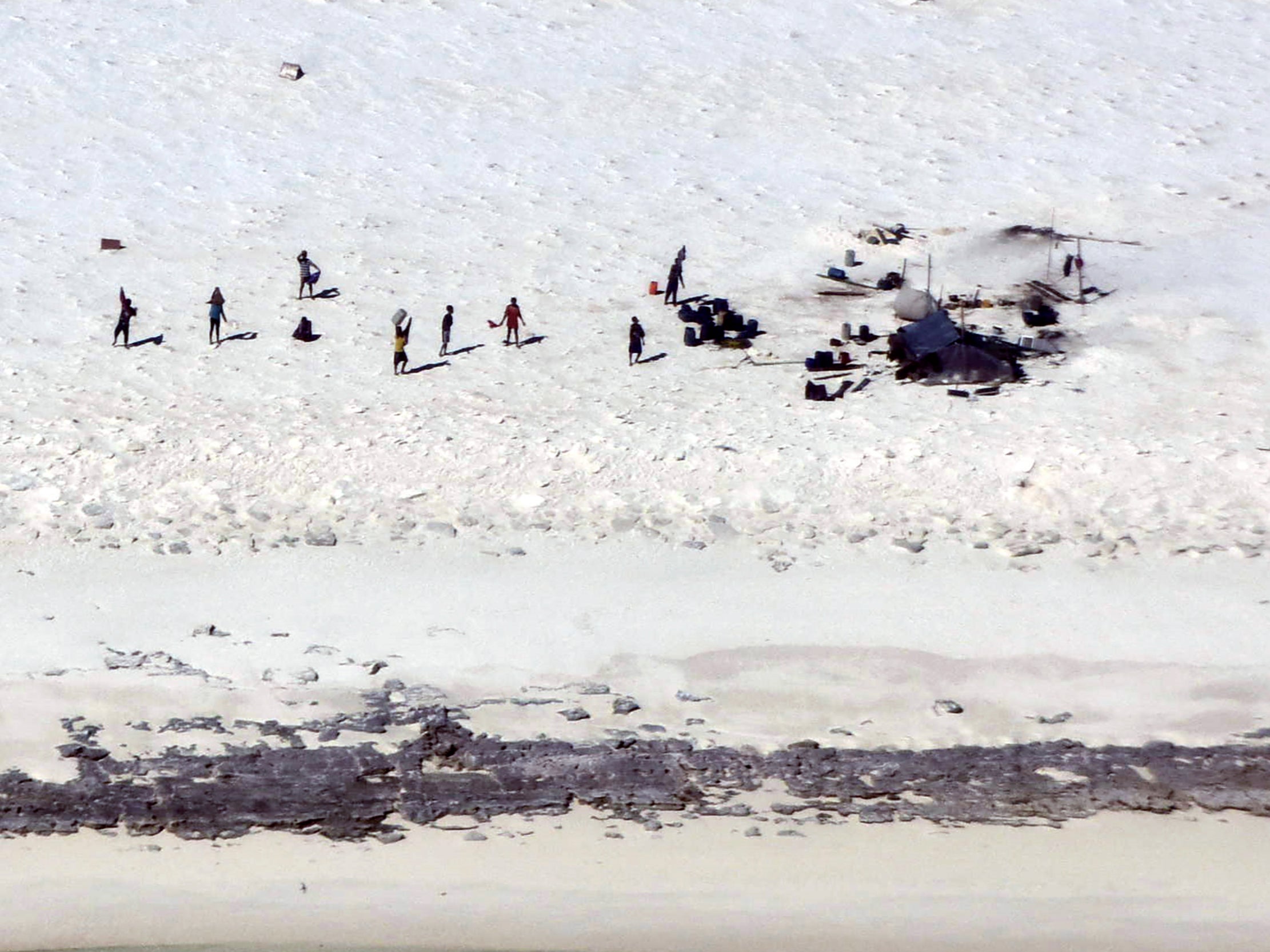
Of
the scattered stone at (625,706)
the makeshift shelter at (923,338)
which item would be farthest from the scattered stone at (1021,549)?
the scattered stone at (625,706)

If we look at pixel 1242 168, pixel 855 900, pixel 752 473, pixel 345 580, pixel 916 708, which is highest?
pixel 1242 168

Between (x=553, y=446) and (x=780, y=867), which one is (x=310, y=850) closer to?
(x=780, y=867)

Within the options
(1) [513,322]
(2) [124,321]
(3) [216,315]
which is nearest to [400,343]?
(1) [513,322]

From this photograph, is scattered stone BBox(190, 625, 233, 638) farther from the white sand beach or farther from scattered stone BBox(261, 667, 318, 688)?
scattered stone BBox(261, 667, 318, 688)

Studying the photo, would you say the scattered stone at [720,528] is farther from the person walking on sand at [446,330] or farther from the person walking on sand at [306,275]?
the person walking on sand at [306,275]

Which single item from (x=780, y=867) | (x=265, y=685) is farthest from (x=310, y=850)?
(x=780, y=867)
